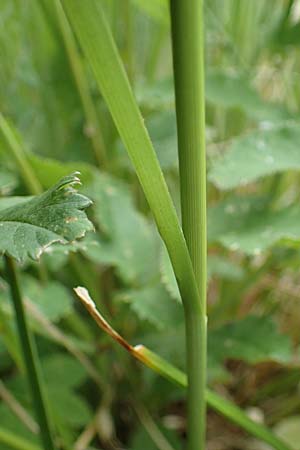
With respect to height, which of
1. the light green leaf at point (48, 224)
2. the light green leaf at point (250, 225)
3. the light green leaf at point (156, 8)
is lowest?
the light green leaf at point (250, 225)

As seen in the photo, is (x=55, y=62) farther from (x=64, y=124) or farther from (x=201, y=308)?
(x=201, y=308)

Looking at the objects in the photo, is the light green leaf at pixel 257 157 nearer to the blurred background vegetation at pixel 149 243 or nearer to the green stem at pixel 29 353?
the blurred background vegetation at pixel 149 243

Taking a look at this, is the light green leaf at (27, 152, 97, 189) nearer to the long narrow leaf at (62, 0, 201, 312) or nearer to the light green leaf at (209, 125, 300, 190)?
the light green leaf at (209, 125, 300, 190)

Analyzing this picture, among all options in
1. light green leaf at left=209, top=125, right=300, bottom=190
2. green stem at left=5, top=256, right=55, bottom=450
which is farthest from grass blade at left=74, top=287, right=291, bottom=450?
light green leaf at left=209, top=125, right=300, bottom=190

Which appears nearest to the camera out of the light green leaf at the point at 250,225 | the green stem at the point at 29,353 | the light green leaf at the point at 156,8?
the green stem at the point at 29,353

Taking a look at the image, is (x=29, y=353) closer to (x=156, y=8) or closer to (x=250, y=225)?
(x=250, y=225)

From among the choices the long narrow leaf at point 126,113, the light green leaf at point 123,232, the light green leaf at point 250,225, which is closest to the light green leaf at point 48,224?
the long narrow leaf at point 126,113

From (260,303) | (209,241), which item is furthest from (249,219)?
(260,303)
